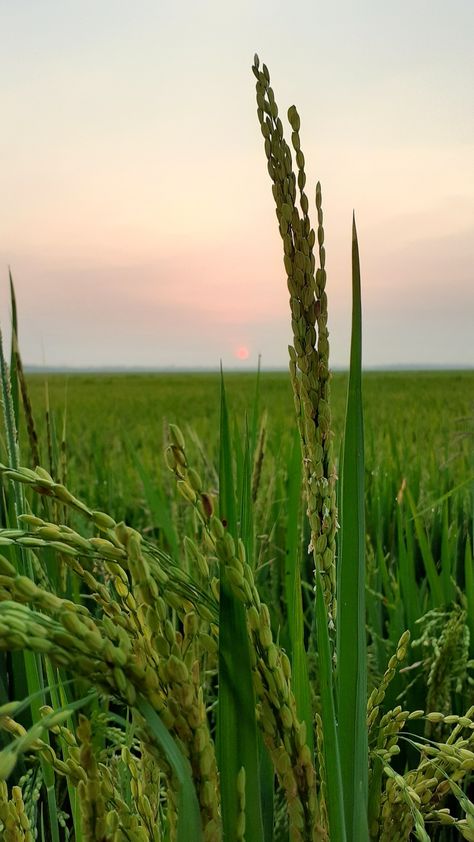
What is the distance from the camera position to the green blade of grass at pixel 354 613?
27.6 inches

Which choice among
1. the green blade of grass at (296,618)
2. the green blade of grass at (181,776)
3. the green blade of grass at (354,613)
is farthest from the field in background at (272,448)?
the green blade of grass at (181,776)

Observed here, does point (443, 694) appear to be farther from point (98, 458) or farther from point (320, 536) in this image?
point (98, 458)

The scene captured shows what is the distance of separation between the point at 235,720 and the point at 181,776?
0.39 ft

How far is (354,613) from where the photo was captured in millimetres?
713

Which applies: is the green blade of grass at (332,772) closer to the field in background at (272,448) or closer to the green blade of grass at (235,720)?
the green blade of grass at (235,720)

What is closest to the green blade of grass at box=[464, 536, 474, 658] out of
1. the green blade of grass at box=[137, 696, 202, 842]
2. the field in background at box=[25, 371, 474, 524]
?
the field in background at box=[25, 371, 474, 524]

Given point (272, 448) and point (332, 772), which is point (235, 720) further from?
point (272, 448)

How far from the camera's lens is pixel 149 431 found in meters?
7.53

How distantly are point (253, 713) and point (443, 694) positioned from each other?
3.56ft

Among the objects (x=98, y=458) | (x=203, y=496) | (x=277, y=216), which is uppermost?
(x=277, y=216)

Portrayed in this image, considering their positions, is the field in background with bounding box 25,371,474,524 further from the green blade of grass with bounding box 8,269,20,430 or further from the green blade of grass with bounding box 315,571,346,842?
the green blade of grass with bounding box 315,571,346,842

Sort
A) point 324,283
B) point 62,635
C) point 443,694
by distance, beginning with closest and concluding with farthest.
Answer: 1. point 62,635
2. point 324,283
3. point 443,694

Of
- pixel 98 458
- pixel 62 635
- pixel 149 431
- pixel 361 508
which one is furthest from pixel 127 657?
pixel 149 431

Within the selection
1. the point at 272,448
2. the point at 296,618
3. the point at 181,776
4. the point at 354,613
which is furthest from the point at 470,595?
the point at 272,448
